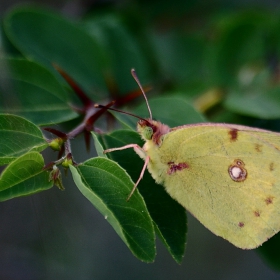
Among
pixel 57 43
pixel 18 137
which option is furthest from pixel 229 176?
pixel 57 43

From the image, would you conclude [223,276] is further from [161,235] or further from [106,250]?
[161,235]

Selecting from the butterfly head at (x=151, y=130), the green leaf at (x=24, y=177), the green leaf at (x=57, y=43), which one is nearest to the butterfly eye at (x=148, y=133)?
the butterfly head at (x=151, y=130)

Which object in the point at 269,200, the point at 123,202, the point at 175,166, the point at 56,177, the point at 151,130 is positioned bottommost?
the point at 269,200

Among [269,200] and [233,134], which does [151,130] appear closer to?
[233,134]

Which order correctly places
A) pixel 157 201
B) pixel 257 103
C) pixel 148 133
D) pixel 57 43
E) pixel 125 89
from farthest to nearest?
pixel 125 89 → pixel 57 43 → pixel 257 103 → pixel 148 133 → pixel 157 201

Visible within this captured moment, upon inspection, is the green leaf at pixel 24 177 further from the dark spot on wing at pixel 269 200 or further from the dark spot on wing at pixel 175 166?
the dark spot on wing at pixel 269 200

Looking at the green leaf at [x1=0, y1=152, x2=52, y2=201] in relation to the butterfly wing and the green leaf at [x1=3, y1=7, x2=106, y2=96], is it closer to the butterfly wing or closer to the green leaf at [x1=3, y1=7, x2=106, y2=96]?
the butterfly wing

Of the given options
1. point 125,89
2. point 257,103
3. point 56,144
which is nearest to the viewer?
point 56,144

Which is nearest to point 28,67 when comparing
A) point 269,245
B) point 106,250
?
point 269,245

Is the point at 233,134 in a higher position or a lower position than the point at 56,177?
lower
